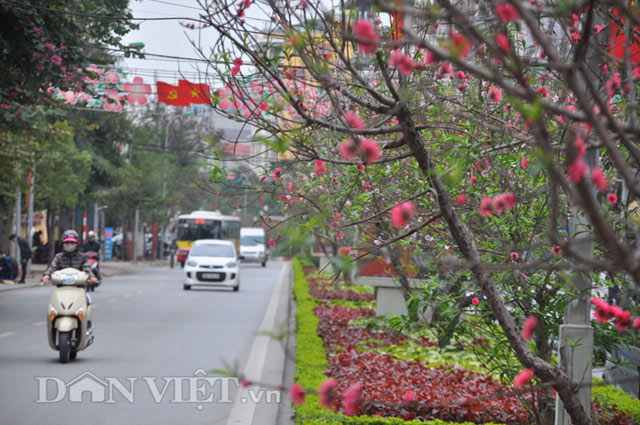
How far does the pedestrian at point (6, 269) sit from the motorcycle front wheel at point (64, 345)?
19719 millimetres

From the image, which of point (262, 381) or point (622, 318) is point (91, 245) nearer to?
point (262, 381)

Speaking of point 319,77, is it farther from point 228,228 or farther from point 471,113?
point 228,228

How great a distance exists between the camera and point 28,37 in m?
14.7

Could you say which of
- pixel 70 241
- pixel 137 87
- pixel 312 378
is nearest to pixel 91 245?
pixel 137 87

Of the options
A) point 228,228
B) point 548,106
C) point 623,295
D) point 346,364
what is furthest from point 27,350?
point 228,228

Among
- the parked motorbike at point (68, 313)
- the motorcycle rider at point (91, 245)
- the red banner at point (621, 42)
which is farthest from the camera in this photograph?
the motorcycle rider at point (91, 245)

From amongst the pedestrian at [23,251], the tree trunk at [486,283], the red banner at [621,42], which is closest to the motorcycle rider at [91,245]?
the pedestrian at [23,251]

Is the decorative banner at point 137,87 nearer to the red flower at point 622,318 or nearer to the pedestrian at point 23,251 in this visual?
the pedestrian at point 23,251

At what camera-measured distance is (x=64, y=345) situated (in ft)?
37.1

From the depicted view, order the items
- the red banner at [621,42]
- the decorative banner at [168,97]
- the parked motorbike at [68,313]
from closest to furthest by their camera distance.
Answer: the red banner at [621,42] < the parked motorbike at [68,313] < the decorative banner at [168,97]

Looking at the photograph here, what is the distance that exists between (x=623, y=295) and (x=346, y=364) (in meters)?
4.41

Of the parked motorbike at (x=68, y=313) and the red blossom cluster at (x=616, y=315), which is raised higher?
the red blossom cluster at (x=616, y=315)

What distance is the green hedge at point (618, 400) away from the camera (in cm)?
775

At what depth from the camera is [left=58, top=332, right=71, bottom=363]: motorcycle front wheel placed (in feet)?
37.1
